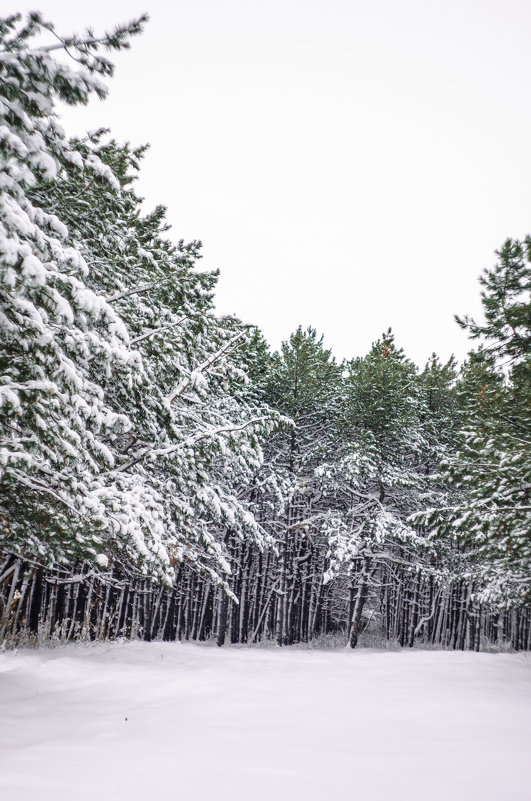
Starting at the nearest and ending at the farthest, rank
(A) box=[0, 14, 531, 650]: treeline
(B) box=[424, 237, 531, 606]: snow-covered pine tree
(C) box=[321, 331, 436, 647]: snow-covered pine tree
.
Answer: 1. (A) box=[0, 14, 531, 650]: treeline
2. (B) box=[424, 237, 531, 606]: snow-covered pine tree
3. (C) box=[321, 331, 436, 647]: snow-covered pine tree

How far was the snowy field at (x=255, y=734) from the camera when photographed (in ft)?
9.72

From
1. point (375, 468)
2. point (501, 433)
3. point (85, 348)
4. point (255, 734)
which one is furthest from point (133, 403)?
point (375, 468)

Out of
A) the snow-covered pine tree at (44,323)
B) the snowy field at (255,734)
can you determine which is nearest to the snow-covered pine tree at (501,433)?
the snowy field at (255,734)

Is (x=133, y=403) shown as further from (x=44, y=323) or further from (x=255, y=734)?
(x=255, y=734)

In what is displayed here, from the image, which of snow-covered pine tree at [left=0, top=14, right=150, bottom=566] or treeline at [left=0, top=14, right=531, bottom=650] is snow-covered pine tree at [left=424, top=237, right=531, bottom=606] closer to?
treeline at [left=0, top=14, right=531, bottom=650]

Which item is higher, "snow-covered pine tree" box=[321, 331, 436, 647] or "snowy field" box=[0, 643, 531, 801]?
"snow-covered pine tree" box=[321, 331, 436, 647]

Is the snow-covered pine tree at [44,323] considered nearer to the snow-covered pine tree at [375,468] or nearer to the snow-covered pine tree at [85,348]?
the snow-covered pine tree at [85,348]

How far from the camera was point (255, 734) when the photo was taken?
4.25 metres

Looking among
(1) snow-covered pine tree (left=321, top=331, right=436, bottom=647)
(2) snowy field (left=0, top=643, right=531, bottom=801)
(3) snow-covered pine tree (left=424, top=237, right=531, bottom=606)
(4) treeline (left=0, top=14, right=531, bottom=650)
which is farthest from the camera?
(1) snow-covered pine tree (left=321, top=331, right=436, bottom=647)

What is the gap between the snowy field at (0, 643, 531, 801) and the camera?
9.72 feet

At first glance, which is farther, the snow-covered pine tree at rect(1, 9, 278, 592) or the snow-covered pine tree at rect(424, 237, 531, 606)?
the snow-covered pine tree at rect(424, 237, 531, 606)

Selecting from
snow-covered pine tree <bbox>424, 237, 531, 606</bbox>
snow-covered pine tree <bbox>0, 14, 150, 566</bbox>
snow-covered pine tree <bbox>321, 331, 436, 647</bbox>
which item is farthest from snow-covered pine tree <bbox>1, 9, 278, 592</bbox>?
snow-covered pine tree <bbox>321, 331, 436, 647</bbox>

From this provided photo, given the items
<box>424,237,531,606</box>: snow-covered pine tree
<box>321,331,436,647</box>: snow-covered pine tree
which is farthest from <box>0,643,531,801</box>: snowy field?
<box>321,331,436,647</box>: snow-covered pine tree

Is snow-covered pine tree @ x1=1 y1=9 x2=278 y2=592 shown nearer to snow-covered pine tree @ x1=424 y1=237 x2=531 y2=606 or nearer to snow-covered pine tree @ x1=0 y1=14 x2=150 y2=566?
snow-covered pine tree @ x1=0 y1=14 x2=150 y2=566
